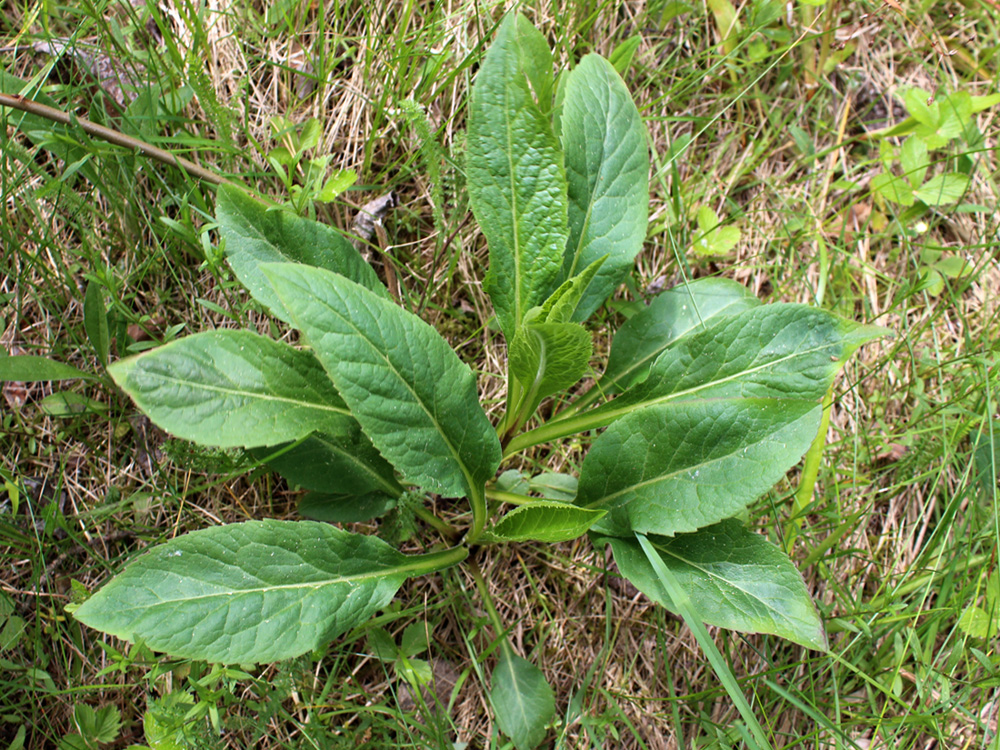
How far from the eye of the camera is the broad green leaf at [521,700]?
1.93 m

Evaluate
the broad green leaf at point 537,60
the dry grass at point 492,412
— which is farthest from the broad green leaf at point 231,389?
the broad green leaf at point 537,60

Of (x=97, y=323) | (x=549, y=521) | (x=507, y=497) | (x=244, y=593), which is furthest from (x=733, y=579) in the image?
(x=97, y=323)

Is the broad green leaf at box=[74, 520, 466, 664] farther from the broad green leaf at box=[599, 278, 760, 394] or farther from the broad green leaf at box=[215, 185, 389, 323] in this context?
the broad green leaf at box=[599, 278, 760, 394]

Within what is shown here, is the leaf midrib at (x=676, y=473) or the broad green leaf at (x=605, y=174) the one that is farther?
the broad green leaf at (x=605, y=174)

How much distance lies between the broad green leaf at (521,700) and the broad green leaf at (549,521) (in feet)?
1.86

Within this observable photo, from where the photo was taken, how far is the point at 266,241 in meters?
1.75

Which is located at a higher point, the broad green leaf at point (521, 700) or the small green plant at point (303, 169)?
the small green plant at point (303, 169)

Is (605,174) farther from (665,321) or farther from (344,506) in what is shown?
(344,506)

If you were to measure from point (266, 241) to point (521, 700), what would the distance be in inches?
56.1

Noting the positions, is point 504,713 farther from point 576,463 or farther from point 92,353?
point 92,353

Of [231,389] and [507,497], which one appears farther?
[507,497]

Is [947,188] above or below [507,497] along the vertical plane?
above

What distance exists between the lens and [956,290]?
8.07 ft

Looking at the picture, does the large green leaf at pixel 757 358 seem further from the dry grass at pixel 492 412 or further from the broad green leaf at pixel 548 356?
the dry grass at pixel 492 412
